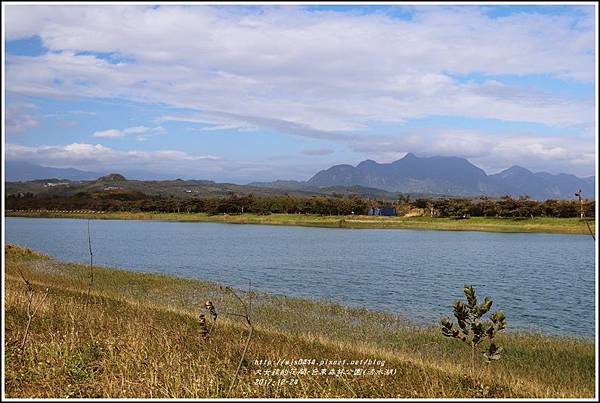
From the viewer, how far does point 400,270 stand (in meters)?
31.8

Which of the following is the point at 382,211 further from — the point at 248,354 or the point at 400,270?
the point at 248,354

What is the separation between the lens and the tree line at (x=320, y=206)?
83625 mm

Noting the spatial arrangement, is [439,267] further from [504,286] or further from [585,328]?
[585,328]

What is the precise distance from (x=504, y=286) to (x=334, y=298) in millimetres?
9087

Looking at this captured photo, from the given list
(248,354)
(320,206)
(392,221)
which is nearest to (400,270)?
(248,354)

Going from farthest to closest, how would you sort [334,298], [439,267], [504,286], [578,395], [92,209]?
[92,209], [439,267], [504,286], [334,298], [578,395]

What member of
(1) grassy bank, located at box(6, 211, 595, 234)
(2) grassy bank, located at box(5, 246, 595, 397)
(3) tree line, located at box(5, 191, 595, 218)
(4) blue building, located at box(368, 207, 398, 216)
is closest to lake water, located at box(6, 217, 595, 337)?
(2) grassy bank, located at box(5, 246, 595, 397)

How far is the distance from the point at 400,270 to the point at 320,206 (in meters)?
72.9

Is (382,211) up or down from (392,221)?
up

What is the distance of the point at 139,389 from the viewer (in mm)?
7844

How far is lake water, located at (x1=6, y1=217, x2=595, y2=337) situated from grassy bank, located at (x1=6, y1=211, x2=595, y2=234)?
21.0 metres

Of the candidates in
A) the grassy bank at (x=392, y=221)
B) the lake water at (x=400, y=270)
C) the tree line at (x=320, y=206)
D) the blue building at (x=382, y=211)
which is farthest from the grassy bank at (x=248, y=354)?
the blue building at (x=382, y=211)

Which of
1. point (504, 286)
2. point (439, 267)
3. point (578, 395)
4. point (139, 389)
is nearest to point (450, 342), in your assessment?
point (578, 395)

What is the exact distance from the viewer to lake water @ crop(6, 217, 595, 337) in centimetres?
2106
